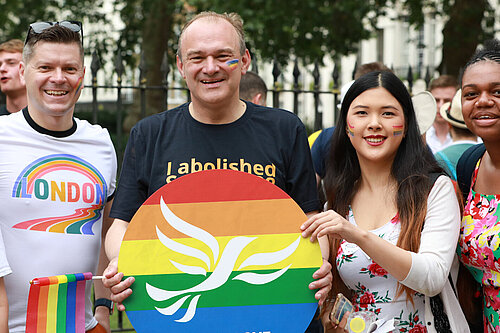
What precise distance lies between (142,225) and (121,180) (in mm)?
290

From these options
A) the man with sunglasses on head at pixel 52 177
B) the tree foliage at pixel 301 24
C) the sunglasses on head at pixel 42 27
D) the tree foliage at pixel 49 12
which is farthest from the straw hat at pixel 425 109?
the tree foliage at pixel 49 12

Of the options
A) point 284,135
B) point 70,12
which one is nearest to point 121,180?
point 284,135

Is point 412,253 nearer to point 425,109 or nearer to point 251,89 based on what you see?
point 425,109

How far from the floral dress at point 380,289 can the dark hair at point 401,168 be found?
1.6 inches

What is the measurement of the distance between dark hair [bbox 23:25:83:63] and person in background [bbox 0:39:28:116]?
7.12ft

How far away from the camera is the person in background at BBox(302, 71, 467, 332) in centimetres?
233

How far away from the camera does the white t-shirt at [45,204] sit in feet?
8.24

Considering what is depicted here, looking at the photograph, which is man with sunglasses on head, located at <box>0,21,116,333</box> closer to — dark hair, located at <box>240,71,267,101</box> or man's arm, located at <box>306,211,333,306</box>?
man's arm, located at <box>306,211,333,306</box>

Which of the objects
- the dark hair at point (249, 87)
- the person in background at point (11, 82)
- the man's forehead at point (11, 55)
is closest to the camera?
the dark hair at point (249, 87)

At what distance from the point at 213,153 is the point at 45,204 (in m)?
0.75

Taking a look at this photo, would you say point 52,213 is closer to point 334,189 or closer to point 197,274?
point 197,274

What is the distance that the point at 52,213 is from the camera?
8.39ft

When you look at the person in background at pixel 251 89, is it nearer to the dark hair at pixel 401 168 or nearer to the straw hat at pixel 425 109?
the straw hat at pixel 425 109

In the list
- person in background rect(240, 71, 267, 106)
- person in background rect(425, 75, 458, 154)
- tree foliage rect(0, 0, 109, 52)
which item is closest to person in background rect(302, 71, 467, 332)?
person in background rect(240, 71, 267, 106)
